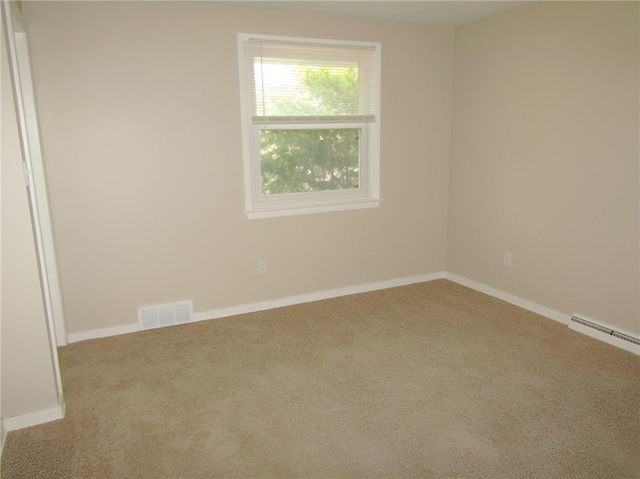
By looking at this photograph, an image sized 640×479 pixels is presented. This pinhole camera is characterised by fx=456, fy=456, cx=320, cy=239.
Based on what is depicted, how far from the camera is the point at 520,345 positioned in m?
3.04

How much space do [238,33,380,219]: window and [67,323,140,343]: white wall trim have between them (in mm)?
1208

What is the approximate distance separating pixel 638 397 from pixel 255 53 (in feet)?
10.7

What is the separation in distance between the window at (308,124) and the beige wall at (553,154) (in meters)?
0.88

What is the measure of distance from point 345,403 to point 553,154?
2350 mm

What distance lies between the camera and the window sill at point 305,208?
11.8 feet

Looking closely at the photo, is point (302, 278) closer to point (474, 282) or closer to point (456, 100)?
point (474, 282)

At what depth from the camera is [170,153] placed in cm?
326

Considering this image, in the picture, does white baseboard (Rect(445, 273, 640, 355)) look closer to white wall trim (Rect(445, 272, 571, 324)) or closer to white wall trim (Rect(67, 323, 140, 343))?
white wall trim (Rect(445, 272, 571, 324))

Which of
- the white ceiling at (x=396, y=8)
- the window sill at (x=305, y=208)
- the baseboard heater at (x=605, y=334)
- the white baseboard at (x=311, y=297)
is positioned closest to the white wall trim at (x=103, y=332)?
the white baseboard at (x=311, y=297)

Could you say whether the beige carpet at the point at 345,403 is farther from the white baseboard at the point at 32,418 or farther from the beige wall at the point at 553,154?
the beige wall at the point at 553,154

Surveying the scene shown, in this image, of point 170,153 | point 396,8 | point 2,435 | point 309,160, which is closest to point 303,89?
point 309,160

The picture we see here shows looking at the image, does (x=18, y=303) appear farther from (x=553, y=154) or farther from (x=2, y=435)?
(x=553, y=154)

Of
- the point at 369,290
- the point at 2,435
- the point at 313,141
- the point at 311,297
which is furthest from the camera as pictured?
the point at 369,290

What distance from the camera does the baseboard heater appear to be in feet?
9.58
